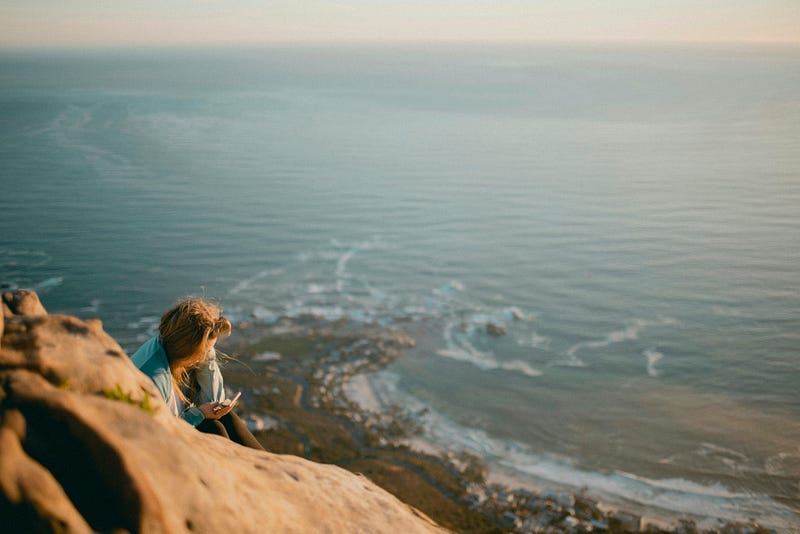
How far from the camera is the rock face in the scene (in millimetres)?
4758

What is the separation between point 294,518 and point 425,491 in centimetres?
1270

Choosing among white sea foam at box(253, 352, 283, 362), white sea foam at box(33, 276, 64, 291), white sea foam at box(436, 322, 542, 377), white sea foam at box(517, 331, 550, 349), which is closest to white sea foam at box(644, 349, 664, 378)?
white sea foam at box(517, 331, 550, 349)

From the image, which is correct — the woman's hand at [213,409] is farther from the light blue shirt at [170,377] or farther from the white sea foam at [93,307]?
the white sea foam at [93,307]

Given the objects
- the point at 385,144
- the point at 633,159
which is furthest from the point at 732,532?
the point at 385,144

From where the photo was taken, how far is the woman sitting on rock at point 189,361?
8.07m

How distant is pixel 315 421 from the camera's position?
22.7m

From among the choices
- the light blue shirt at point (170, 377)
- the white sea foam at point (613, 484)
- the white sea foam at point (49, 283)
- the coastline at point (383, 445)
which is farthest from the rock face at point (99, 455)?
the white sea foam at point (49, 283)

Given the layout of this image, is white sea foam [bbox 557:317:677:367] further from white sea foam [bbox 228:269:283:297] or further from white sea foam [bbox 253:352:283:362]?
white sea foam [bbox 228:269:283:297]

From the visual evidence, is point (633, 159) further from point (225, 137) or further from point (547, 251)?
point (225, 137)

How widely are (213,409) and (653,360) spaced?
2668cm

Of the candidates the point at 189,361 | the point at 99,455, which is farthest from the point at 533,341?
the point at 99,455

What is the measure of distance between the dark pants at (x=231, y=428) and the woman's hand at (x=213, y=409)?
8 cm

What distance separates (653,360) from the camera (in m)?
31.0

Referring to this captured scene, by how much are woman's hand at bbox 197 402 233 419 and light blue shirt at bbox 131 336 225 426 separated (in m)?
0.07
